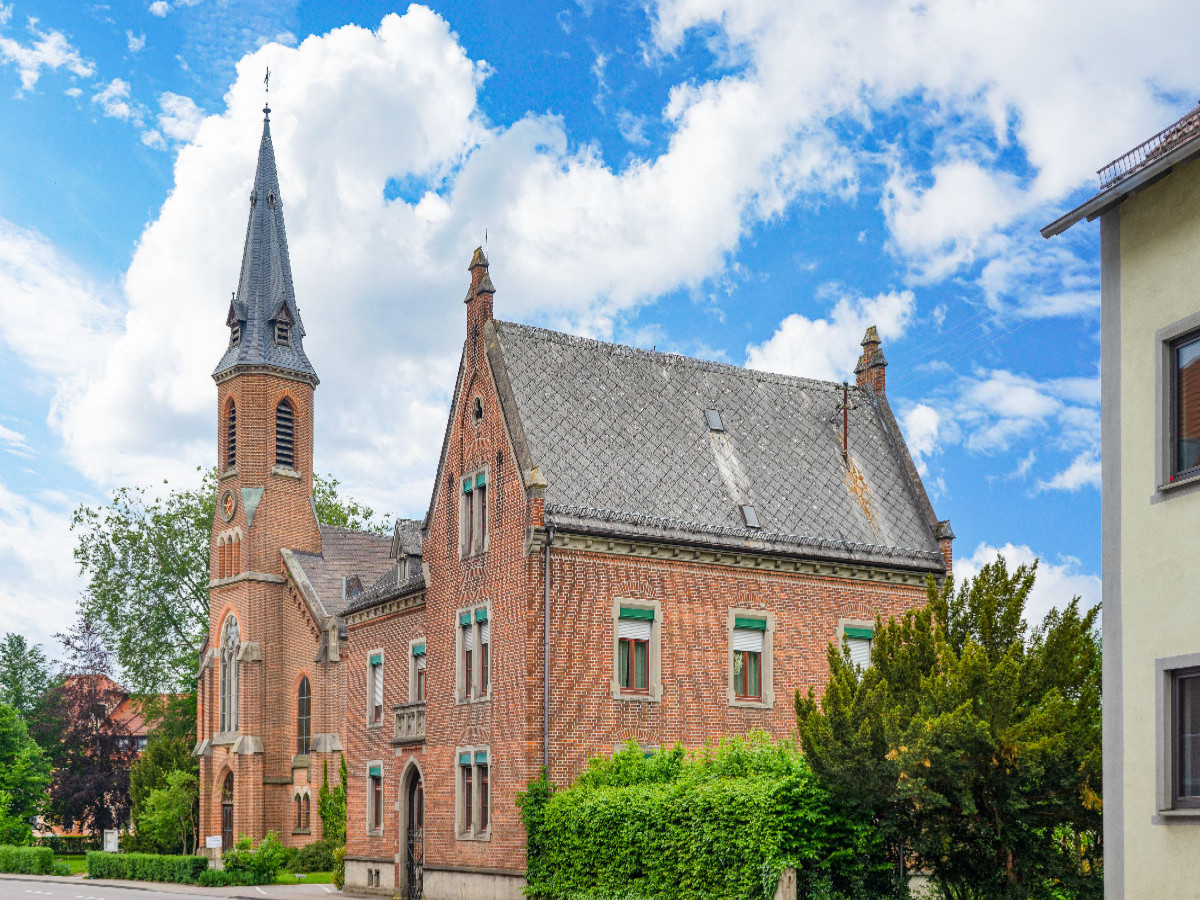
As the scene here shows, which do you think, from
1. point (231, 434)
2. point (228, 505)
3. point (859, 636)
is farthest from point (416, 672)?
point (231, 434)

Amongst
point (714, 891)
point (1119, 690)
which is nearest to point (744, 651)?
point (714, 891)

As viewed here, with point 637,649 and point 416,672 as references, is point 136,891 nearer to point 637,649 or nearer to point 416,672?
point 416,672

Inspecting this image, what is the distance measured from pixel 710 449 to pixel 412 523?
1157cm

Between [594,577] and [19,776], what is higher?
[594,577]

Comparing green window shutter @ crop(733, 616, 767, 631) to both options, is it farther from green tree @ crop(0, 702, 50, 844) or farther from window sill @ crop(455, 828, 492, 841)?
green tree @ crop(0, 702, 50, 844)

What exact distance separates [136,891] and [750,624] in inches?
963

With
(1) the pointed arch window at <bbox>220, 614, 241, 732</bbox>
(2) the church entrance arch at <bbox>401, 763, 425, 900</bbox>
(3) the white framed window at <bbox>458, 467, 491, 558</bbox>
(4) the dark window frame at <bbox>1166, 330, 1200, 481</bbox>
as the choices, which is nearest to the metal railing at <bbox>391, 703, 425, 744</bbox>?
(2) the church entrance arch at <bbox>401, 763, 425, 900</bbox>

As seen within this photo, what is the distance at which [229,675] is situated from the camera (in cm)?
6706

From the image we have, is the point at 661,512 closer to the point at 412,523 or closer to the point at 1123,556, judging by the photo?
the point at 412,523

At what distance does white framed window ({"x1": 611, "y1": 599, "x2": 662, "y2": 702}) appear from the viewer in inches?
1265

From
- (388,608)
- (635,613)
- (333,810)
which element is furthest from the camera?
(333,810)

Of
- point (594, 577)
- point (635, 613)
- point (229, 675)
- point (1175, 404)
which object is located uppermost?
point (1175, 404)

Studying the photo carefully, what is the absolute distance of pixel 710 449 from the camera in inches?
1428

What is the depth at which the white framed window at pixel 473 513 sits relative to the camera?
34284mm
